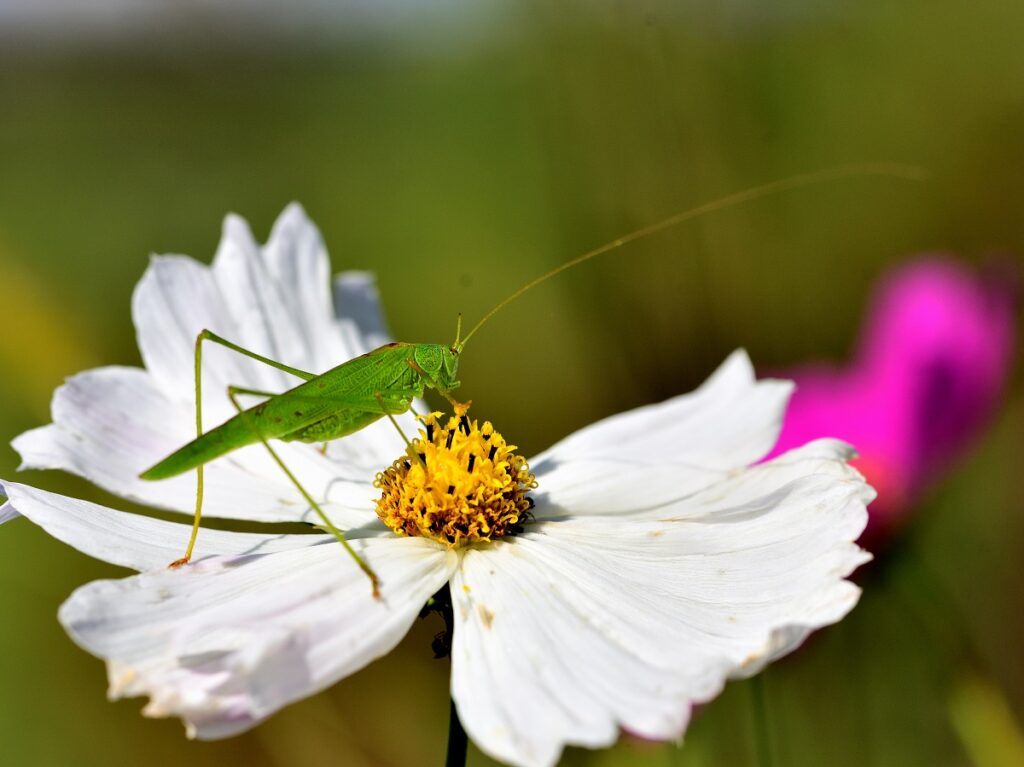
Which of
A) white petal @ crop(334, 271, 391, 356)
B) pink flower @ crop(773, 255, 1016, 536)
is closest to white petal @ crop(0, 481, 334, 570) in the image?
white petal @ crop(334, 271, 391, 356)

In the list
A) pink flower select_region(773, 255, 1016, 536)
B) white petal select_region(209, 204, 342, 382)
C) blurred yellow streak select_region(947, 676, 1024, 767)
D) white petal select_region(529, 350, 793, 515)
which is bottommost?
blurred yellow streak select_region(947, 676, 1024, 767)

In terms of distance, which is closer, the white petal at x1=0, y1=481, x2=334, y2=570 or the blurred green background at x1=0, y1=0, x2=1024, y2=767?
the white petal at x1=0, y1=481, x2=334, y2=570

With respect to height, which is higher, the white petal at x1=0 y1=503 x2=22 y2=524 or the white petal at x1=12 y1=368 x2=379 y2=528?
the white petal at x1=0 y1=503 x2=22 y2=524

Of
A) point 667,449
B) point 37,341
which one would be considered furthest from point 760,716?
point 37,341

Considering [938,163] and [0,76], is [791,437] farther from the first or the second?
[0,76]

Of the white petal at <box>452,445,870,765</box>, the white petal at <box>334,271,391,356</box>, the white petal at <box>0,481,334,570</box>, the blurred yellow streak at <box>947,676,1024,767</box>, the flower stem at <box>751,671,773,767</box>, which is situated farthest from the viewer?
the white petal at <box>334,271,391,356</box>

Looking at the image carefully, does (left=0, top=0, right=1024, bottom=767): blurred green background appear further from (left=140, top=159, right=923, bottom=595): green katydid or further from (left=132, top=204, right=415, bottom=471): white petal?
(left=140, top=159, right=923, bottom=595): green katydid

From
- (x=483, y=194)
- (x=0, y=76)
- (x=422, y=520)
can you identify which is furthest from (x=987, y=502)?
(x=0, y=76)
